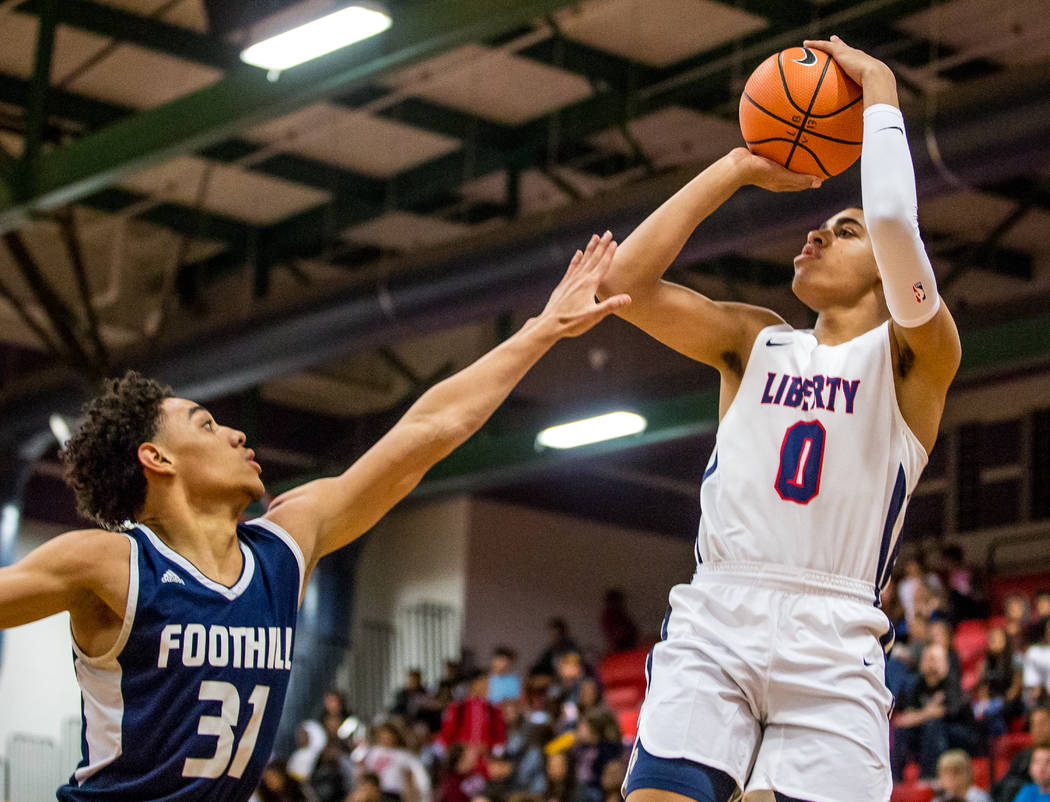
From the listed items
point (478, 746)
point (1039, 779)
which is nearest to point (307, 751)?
point (478, 746)

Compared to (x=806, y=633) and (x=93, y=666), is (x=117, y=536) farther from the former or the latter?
(x=806, y=633)

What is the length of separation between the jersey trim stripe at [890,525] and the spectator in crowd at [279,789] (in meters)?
11.8

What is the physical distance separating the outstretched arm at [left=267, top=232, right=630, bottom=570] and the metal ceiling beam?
5.98 meters

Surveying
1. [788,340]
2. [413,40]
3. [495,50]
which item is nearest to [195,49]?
[495,50]

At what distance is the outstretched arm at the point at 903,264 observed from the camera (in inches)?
157

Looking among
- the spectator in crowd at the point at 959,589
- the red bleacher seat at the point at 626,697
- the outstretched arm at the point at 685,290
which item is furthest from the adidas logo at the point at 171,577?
the red bleacher seat at the point at 626,697

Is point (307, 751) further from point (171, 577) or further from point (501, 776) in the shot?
point (171, 577)

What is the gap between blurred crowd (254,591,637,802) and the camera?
1341 cm

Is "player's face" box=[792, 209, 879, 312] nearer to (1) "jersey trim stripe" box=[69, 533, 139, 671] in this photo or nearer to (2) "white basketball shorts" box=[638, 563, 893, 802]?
(2) "white basketball shorts" box=[638, 563, 893, 802]

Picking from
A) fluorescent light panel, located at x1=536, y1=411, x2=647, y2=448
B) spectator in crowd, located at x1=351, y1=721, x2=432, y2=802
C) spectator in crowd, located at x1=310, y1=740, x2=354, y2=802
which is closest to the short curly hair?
fluorescent light panel, located at x1=536, y1=411, x2=647, y2=448

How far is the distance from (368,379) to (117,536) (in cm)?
1813

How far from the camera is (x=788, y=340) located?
439 centimetres

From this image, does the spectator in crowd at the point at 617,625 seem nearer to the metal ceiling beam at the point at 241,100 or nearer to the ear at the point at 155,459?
the metal ceiling beam at the point at 241,100

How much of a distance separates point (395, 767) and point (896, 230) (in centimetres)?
1220
